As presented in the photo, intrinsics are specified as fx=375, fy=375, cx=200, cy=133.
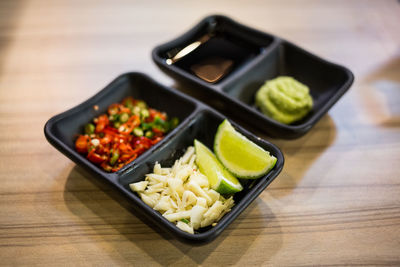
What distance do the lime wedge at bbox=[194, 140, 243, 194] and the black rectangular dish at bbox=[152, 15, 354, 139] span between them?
29cm

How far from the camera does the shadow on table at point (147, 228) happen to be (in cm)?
138

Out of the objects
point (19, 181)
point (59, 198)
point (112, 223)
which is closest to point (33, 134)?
point (19, 181)

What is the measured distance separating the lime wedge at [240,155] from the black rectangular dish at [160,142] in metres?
0.04

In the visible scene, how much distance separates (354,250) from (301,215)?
23 cm

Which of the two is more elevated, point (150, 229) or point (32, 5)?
point (32, 5)

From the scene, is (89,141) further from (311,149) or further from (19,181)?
(311,149)

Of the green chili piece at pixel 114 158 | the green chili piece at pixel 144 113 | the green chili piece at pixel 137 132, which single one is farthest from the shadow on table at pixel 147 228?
the green chili piece at pixel 144 113

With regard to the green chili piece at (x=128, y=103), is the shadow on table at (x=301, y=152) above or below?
above

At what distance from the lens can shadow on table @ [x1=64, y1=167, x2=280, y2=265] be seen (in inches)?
54.3

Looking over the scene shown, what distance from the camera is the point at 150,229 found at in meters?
1.45

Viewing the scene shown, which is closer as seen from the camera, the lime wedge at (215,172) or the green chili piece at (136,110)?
the lime wedge at (215,172)

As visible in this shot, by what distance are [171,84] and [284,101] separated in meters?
0.65

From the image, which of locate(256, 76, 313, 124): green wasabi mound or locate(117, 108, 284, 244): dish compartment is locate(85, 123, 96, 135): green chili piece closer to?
locate(117, 108, 284, 244): dish compartment

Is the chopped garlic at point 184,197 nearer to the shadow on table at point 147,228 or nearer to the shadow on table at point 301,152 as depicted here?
the shadow on table at point 147,228
